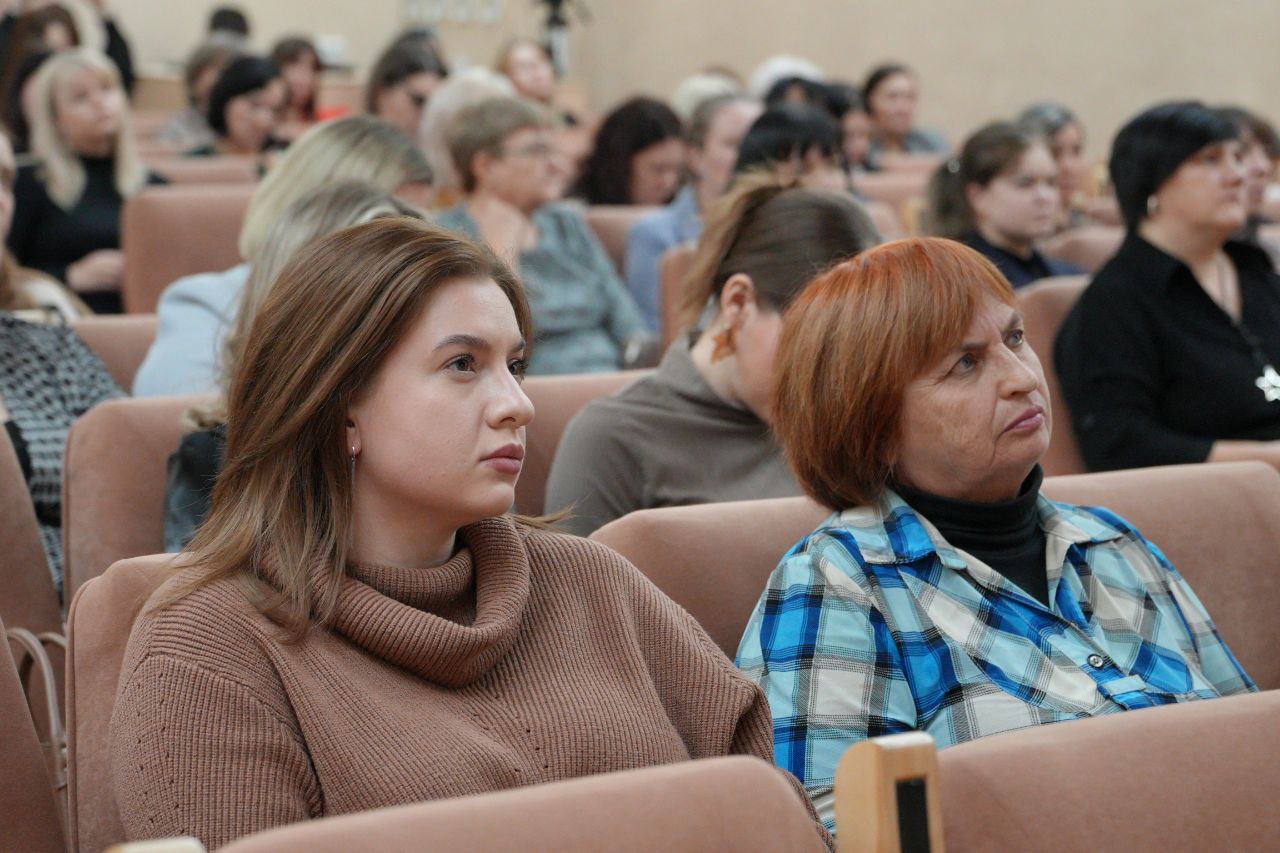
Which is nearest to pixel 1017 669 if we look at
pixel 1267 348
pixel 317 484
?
pixel 317 484

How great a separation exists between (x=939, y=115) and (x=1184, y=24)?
5.29 ft

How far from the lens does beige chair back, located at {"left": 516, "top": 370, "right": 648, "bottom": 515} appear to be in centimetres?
235

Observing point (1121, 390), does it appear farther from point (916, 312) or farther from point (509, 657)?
point (509, 657)

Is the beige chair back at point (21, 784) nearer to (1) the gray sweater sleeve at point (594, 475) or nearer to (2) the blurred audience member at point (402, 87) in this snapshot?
(1) the gray sweater sleeve at point (594, 475)

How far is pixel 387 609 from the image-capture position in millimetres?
1354

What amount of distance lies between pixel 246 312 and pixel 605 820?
4.83 ft

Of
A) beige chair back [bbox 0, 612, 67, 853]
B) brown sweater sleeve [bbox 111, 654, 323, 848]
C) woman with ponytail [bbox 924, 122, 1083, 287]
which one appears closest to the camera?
brown sweater sleeve [bbox 111, 654, 323, 848]

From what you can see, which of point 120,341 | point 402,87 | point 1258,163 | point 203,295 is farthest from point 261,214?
point 402,87

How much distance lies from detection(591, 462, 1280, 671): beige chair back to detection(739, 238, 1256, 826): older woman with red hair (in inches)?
4.2

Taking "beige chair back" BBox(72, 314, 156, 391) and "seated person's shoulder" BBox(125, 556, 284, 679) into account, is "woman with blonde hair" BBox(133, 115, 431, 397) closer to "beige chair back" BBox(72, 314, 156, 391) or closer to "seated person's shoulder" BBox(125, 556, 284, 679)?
"beige chair back" BBox(72, 314, 156, 391)

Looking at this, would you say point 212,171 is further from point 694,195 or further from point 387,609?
point 387,609

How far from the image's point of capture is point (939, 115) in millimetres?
9250

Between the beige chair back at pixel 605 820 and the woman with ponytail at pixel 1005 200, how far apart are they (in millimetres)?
3173

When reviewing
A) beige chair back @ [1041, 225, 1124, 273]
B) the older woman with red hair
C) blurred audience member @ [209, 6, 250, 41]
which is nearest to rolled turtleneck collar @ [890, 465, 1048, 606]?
the older woman with red hair
